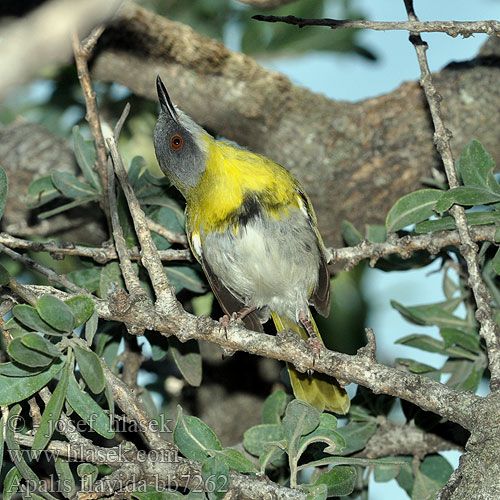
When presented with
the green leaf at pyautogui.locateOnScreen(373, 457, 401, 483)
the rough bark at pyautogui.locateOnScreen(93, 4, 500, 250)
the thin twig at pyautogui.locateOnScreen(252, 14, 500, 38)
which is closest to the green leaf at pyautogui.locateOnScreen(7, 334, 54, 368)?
the thin twig at pyautogui.locateOnScreen(252, 14, 500, 38)

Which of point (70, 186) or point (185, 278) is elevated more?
point (70, 186)

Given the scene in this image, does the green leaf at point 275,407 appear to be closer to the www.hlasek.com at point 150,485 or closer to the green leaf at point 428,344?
the green leaf at point 428,344

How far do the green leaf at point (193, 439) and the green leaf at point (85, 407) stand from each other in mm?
270

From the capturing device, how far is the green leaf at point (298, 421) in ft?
8.06

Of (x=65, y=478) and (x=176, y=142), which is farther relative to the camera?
(x=176, y=142)

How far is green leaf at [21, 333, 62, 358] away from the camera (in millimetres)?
1999

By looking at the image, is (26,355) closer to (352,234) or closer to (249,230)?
(249,230)

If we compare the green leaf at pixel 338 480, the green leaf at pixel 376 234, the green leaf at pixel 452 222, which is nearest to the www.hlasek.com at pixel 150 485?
the green leaf at pixel 338 480

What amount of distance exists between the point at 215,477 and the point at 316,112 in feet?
9.88

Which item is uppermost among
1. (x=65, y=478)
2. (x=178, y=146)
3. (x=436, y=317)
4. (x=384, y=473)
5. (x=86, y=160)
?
(x=178, y=146)

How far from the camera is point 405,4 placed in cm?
308

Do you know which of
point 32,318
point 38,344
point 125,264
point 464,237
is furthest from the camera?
point 464,237

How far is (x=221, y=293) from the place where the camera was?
3.72 m

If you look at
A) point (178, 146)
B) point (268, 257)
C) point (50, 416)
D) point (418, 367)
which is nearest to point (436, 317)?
point (418, 367)
